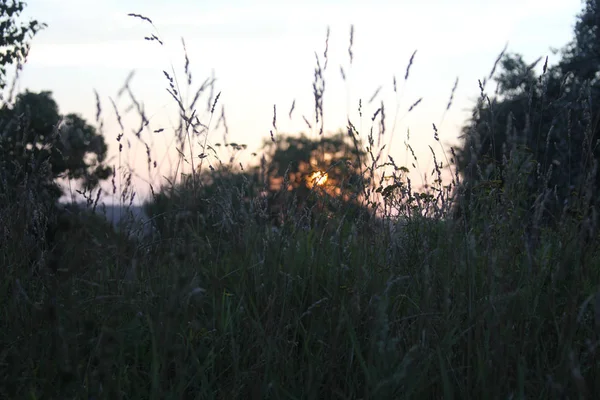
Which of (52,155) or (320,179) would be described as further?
(52,155)

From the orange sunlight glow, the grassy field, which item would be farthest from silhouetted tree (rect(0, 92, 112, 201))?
the orange sunlight glow

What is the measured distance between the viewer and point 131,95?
2.93 m

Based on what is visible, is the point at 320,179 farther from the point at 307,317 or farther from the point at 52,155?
the point at 52,155

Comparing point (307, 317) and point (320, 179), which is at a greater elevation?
→ point (320, 179)

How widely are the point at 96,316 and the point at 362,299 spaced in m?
1.07

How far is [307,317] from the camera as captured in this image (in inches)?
94.9

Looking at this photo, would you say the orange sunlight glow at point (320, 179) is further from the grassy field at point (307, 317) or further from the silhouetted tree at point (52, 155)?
the silhouetted tree at point (52, 155)

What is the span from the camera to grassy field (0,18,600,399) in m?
1.70

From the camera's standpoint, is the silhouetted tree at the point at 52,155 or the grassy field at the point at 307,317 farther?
the silhouetted tree at the point at 52,155

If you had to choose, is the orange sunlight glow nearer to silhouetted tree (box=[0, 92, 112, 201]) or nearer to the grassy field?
the grassy field

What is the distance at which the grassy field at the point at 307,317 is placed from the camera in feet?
5.57

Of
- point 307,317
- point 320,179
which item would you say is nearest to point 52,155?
point 320,179

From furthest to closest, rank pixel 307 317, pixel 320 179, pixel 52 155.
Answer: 1. pixel 52 155
2. pixel 320 179
3. pixel 307 317

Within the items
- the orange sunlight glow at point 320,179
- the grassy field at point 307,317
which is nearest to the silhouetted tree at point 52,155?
the grassy field at point 307,317
